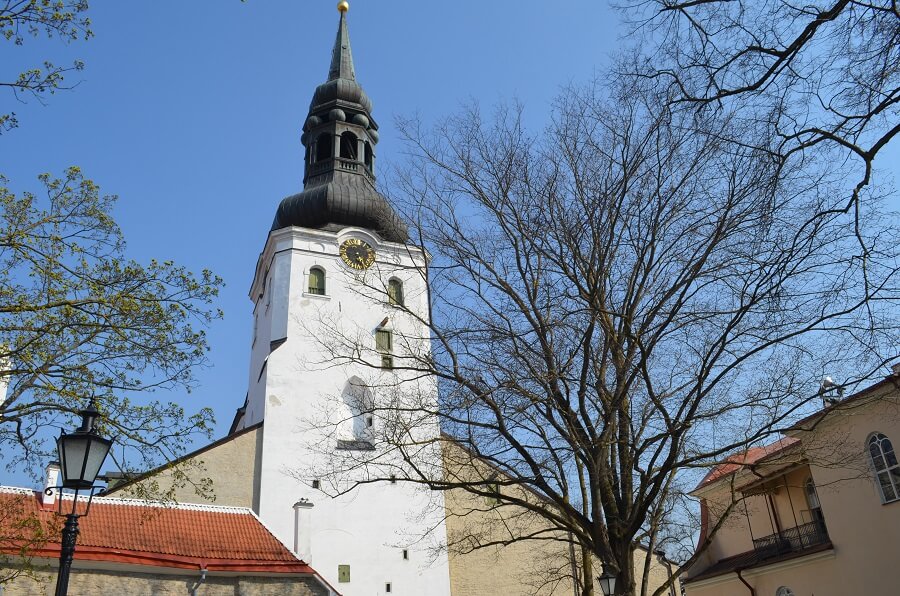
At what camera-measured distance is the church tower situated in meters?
23.8

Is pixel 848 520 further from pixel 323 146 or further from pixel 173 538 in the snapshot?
pixel 323 146

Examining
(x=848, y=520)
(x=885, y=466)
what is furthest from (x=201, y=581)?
(x=885, y=466)

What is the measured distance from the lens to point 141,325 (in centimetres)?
939

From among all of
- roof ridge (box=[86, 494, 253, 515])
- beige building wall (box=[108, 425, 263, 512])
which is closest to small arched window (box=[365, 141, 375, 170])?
beige building wall (box=[108, 425, 263, 512])

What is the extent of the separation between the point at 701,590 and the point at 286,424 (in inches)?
526

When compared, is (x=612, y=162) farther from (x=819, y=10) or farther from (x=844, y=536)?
(x=844, y=536)

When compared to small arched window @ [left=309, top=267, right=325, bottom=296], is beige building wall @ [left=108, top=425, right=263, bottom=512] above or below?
below

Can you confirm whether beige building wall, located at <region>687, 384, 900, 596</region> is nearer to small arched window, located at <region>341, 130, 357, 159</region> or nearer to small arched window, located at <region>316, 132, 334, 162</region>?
small arched window, located at <region>341, 130, 357, 159</region>

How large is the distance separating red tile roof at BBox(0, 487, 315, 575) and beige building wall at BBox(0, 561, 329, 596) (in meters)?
0.21

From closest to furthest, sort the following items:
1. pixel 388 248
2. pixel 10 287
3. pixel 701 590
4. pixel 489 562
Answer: pixel 10 287, pixel 701 590, pixel 489 562, pixel 388 248

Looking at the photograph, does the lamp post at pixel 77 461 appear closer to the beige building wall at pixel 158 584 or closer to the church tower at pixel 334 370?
the beige building wall at pixel 158 584

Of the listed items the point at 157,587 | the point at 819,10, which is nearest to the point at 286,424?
the point at 157,587

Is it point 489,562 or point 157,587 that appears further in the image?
point 489,562

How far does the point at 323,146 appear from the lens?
3158cm
